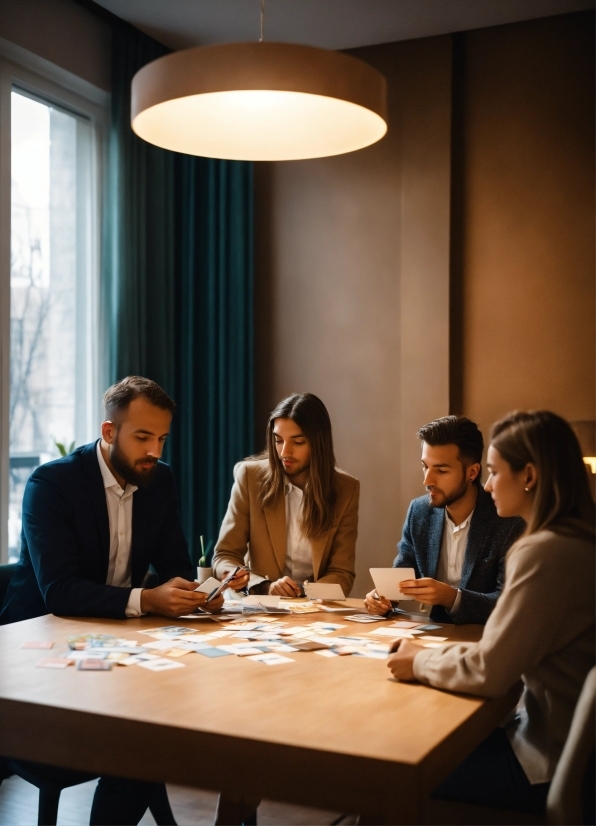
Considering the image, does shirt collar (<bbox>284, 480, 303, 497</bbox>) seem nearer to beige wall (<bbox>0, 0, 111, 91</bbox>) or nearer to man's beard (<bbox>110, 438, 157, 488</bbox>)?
man's beard (<bbox>110, 438, 157, 488</bbox>)

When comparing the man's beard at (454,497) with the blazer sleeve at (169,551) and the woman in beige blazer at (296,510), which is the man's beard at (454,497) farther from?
the blazer sleeve at (169,551)

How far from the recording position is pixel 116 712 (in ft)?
5.64

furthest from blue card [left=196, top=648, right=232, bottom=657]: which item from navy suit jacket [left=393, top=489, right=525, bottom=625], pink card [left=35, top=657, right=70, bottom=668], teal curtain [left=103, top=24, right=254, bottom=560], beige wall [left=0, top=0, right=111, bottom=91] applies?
beige wall [left=0, top=0, right=111, bottom=91]

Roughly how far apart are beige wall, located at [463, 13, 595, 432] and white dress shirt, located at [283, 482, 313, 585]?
68.5 inches

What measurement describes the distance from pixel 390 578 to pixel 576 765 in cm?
109

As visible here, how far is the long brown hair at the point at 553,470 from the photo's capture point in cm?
199

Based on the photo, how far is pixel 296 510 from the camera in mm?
3664

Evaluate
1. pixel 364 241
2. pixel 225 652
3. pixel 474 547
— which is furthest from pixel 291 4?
pixel 225 652

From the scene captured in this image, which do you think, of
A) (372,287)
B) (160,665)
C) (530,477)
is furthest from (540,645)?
(372,287)

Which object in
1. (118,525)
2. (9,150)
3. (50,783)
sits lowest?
(50,783)

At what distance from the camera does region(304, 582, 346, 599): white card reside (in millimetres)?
3018

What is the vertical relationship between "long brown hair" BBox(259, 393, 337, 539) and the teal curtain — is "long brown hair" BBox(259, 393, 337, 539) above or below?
below

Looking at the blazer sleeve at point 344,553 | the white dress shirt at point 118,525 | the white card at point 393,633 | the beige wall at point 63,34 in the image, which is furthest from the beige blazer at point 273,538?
the beige wall at point 63,34

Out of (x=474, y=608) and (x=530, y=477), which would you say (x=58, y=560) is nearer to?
(x=474, y=608)
